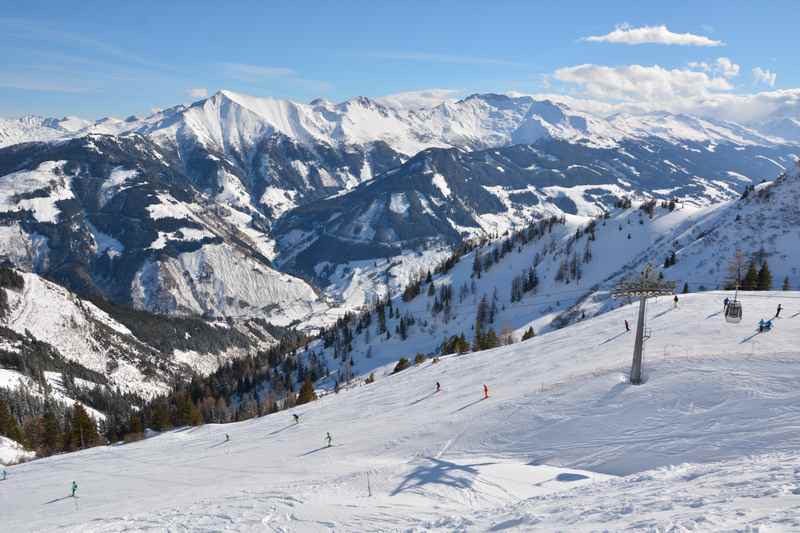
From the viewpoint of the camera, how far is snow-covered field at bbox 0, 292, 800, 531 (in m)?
21.5

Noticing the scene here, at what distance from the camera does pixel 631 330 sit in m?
60.1

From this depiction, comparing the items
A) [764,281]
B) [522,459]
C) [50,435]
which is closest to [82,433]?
[50,435]

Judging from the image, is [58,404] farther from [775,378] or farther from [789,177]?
[789,177]

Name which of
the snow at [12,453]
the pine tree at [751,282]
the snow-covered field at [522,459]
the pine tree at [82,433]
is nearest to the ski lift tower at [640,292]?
the snow-covered field at [522,459]

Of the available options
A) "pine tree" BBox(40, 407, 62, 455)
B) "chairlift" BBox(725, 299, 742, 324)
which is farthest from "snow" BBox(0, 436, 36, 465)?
"chairlift" BBox(725, 299, 742, 324)

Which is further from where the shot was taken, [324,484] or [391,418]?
[391,418]

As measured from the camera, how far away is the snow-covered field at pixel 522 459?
70.4 ft

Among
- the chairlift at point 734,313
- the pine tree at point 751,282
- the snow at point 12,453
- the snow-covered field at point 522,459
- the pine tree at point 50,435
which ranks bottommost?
the snow at point 12,453

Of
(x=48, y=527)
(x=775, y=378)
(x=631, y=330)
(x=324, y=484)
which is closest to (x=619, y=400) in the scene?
(x=775, y=378)

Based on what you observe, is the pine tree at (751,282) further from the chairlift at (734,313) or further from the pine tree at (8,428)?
the pine tree at (8,428)

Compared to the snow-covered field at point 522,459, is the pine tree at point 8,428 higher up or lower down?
lower down

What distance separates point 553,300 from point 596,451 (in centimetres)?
17277

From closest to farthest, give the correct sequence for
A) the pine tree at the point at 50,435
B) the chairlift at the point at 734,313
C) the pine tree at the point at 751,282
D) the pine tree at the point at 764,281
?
the chairlift at the point at 734,313 < the pine tree at the point at 50,435 < the pine tree at the point at 751,282 < the pine tree at the point at 764,281

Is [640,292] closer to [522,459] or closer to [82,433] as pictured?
[522,459]
